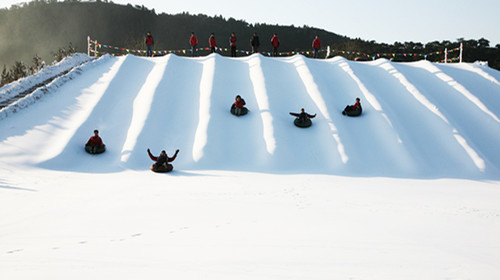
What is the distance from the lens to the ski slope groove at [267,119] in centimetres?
994

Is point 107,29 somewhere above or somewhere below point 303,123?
above

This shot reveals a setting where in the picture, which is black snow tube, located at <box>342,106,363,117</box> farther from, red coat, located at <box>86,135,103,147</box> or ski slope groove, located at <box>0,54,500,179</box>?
red coat, located at <box>86,135,103,147</box>

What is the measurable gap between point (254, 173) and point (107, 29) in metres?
67.3

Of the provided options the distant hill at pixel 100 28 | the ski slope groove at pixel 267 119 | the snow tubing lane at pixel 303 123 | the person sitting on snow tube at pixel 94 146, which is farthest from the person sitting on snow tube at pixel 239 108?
the distant hill at pixel 100 28

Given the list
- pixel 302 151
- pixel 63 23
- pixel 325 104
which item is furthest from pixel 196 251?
pixel 63 23

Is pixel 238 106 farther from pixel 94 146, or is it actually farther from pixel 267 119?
pixel 94 146

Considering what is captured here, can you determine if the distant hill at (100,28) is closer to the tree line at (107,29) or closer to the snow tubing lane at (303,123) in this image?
the tree line at (107,29)

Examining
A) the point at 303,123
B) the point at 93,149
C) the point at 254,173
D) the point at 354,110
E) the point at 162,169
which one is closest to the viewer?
the point at 162,169

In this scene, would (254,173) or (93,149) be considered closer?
(254,173)

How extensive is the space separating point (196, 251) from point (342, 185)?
16.4ft

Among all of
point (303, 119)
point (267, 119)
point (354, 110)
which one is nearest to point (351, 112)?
point (354, 110)

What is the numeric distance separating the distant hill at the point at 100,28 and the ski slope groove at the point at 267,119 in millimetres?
45755

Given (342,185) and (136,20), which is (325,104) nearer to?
(342,185)

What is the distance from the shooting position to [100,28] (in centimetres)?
6675
